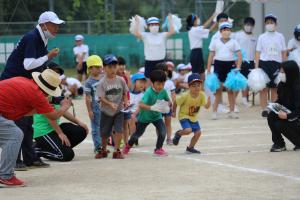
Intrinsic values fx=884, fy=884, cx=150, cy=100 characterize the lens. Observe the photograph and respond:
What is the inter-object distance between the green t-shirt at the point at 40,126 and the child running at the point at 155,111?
1.24 m

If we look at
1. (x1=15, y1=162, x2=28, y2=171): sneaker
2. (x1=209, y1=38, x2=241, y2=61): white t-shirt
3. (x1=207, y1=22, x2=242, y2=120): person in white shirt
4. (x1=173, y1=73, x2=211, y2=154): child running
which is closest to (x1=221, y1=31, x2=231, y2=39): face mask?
(x1=207, y1=22, x2=242, y2=120): person in white shirt

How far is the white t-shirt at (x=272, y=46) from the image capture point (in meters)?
17.9

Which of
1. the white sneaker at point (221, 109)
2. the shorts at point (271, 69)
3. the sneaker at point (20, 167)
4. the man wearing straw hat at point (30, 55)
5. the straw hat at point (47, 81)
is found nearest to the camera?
the straw hat at point (47, 81)

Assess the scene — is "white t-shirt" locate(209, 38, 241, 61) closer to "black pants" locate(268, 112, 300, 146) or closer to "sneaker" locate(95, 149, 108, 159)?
"black pants" locate(268, 112, 300, 146)

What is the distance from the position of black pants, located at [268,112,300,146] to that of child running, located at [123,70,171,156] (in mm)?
1529

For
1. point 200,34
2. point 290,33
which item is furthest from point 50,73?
point 290,33

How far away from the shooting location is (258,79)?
18.0 m

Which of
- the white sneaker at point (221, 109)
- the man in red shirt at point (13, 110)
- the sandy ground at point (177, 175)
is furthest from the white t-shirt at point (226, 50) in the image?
the man in red shirt at point (13, 110)

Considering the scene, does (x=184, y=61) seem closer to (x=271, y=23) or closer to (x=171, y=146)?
(x=271, y=23)

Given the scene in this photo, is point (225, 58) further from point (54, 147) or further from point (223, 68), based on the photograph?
point (54, 147)

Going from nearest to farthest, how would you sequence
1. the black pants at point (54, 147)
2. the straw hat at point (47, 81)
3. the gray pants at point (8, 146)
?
the gray pants at point (8, 146), the straw hat at point (47, 81), the black pants at point (54, 147)

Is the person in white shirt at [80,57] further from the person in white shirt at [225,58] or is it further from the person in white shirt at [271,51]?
the person in white shirt at [271,51]

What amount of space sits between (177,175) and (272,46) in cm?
799

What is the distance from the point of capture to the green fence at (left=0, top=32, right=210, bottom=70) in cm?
2943
